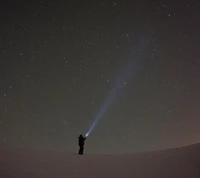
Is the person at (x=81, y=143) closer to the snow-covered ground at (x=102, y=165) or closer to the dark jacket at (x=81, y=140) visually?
the dark jacket at (x=81, y=140)

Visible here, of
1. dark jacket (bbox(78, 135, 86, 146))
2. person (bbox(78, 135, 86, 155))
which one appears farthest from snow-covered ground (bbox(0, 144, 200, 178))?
dark jacket (bbox(78, 135, 86, 146))

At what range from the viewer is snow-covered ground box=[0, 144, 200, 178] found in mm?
8797

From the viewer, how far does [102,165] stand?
1060 centimetres

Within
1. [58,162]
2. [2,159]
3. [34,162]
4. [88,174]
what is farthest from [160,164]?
[2,159]

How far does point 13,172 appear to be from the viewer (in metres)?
8.60

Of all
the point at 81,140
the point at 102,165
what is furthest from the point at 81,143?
the point at 102,165

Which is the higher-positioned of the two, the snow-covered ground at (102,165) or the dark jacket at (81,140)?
the dark jacket at (81,140)

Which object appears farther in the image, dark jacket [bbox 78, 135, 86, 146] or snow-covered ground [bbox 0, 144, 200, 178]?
dark jacket [bbox 78, 135, 86, 146]

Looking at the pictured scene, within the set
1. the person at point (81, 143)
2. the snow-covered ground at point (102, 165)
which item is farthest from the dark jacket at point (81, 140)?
the snow-covered ground at point (102, 165)

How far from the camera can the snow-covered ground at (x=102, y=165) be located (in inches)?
346

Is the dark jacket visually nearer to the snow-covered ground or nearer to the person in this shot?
the person

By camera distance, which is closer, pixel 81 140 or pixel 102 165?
pixel 102 165

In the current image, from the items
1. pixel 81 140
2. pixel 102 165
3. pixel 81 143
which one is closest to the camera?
pixel 102 165

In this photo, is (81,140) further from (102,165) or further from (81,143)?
(102,165)
